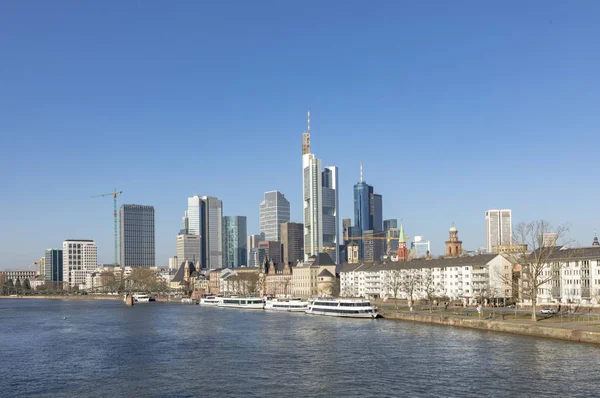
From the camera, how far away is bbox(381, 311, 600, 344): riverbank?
290 ft

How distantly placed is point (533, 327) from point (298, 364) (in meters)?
39.8

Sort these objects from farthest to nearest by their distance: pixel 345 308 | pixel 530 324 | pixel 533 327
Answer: pixel 345 308
pixel 530 324
pixel 533 327

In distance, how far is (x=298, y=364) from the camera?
77125mm

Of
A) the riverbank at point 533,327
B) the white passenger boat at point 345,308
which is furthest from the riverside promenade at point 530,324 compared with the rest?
the white passenger boat at point 345,308

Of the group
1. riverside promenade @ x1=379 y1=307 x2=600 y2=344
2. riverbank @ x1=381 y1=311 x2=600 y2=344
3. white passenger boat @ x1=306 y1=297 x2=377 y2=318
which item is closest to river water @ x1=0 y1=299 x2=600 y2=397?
riverbank @ x1=381 y1=311 x2=600 y2=344

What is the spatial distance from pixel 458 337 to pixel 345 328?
28269 millimetres

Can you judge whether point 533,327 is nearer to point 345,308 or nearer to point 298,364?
point 298,364

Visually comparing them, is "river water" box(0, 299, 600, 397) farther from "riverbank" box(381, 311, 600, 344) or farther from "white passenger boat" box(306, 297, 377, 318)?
"white passenger boat" box(306, 297, 377, 318)

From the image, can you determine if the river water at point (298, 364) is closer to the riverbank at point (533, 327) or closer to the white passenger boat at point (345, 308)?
the riverbank at point (533, 327)

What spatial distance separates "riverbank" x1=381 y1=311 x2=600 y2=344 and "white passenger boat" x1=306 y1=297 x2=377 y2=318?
2078cm

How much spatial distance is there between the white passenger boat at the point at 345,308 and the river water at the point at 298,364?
31.6 metres

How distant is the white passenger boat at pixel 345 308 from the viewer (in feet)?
493

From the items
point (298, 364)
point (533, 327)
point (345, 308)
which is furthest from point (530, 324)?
point (345, 308)

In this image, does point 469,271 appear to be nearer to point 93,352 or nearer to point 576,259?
point 576,259
